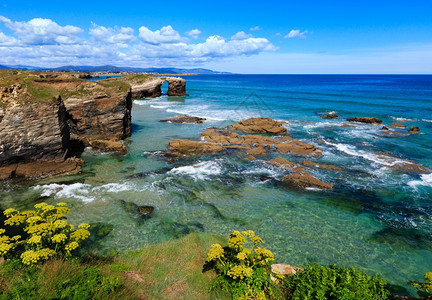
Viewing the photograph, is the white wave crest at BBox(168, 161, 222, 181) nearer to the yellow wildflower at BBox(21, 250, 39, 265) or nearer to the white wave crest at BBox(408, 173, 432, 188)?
the yellow wildflower at BBox(21, 250, 39, 265)

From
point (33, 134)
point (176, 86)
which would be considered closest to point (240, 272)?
point (33, 134)

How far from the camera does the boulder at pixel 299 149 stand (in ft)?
77.6

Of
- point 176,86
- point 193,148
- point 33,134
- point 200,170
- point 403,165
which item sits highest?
point 176,86

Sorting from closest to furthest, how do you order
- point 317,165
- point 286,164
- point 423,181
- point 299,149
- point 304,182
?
point 304,182, point 423,181, point 286,164, point 317,165, point 299,149

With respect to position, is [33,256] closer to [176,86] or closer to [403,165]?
[403,165]

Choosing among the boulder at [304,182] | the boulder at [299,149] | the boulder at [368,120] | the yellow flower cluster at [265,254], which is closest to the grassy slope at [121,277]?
the yellow flower cluster at [265,254]

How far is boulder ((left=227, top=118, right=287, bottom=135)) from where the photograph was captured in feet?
104

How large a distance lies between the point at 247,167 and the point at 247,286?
1330cm

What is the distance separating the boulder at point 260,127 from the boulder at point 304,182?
14634 mm

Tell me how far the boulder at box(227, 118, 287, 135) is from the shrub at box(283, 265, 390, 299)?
2515 centimetres

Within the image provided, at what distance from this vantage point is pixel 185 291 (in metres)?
7.46

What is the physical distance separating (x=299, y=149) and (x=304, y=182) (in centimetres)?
785

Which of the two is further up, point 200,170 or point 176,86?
point 176,86

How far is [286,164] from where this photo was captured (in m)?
20.4
